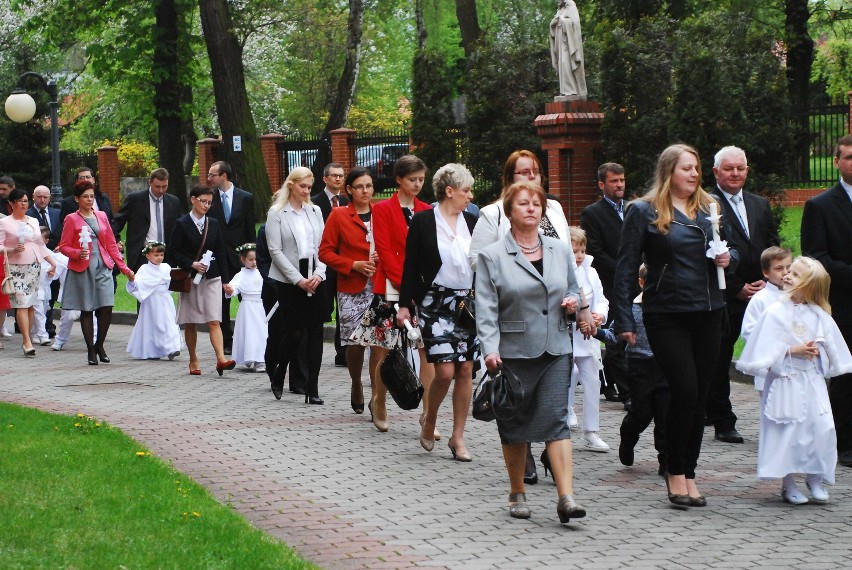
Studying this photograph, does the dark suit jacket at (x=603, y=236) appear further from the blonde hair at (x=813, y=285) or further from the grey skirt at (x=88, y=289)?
the grey skirt at (x=88, y=289)

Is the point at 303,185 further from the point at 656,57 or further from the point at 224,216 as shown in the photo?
the point at 656,57

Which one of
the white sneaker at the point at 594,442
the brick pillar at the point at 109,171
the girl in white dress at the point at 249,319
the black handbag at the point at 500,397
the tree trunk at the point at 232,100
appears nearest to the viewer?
the black handbag at the point at 500,397

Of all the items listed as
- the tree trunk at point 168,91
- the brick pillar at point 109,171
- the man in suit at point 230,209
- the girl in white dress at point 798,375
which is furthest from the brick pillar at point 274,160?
the girl in white dress at point 798,375

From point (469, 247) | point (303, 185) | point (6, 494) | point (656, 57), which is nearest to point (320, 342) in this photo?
point (303, 185)

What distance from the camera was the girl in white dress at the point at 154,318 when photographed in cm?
1648

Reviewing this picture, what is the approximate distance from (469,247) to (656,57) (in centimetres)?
1526

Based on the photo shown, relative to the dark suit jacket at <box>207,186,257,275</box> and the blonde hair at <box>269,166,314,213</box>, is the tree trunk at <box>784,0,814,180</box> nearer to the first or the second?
the dark suit jacket at <box>207,186,257,275</box>

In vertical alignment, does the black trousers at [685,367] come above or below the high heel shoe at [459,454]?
above

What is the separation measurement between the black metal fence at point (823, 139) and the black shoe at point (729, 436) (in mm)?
18405

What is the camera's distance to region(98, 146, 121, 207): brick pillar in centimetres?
4438

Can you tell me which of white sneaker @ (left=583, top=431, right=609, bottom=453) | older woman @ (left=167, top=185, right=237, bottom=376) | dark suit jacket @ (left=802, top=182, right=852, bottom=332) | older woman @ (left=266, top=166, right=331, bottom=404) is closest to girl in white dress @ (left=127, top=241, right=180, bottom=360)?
older woman @ (left=167, top=185, right=237, bottom=376)

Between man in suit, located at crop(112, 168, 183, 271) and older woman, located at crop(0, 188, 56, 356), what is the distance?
1082mm

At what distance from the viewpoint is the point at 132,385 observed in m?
14.0

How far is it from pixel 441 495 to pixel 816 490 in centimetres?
206
